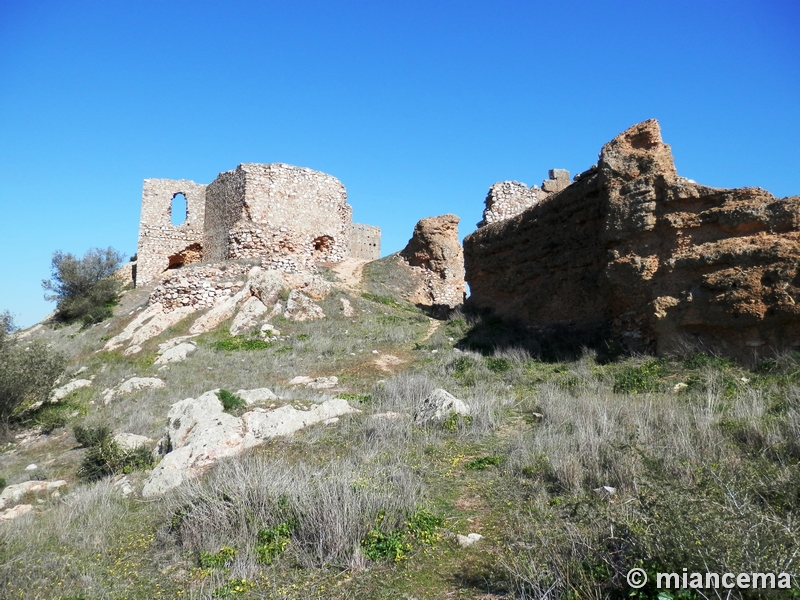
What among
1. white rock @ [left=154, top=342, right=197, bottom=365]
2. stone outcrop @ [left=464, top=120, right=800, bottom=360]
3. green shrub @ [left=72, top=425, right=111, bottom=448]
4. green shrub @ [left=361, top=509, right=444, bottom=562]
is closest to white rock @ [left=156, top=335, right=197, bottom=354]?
white rock @ [left=154, top=342, right=197, bottom=365]

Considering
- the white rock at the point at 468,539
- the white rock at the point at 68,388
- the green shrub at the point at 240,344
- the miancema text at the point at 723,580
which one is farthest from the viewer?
A: the green shrub at the point at 240,344

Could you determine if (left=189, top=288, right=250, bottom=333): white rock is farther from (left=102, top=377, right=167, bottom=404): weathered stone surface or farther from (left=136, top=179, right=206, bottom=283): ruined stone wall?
(left=136, top=179, right=206, bottom=283): ruined stone wall

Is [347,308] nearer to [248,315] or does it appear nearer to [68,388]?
[248,315]

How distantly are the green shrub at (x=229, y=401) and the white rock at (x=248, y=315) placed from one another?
24.6ft

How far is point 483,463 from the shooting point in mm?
5785

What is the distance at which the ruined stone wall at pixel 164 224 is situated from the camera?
25688mm

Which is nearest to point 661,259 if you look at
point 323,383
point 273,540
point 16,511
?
point 323,383

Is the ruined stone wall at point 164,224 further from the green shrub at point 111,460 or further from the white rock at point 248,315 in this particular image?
the green shrub at point 111,460

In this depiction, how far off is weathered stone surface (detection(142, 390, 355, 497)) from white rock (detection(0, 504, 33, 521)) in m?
1.45

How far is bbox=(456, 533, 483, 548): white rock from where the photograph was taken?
4.17 metres

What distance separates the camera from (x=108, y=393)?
12617mm

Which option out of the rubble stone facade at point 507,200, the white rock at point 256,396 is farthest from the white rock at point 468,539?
the rubble stone facade at point 507,200

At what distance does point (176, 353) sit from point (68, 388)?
2.59m

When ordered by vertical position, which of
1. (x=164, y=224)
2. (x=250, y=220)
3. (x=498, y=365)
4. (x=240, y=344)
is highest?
(x=164, y=224)
